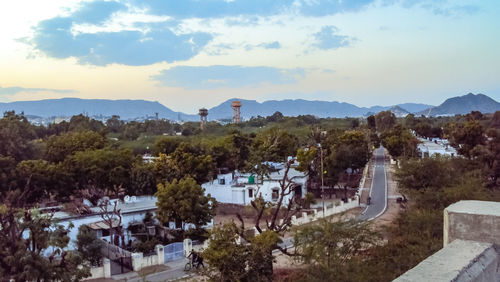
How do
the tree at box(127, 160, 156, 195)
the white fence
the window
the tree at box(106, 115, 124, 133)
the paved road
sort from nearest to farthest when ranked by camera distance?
1. the white fence
2. the paved road
3. the tree at box(127, 160, 156, 195)
4. the window
5. the tree at box(106, 115, 124, 133)

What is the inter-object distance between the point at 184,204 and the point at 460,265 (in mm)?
19353

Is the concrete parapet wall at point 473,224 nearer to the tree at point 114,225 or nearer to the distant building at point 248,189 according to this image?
the tree at point 114,225

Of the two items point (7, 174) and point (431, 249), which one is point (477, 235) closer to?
point (431, 249)

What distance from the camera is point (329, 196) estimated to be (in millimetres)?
38281

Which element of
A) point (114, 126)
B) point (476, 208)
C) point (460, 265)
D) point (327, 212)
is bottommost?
point (327, 212)

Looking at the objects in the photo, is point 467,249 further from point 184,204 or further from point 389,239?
point 184,204

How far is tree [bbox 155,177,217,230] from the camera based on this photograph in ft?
72.0

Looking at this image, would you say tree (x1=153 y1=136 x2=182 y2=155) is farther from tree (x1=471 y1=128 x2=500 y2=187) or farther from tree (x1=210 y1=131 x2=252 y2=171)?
tree (x1=471 y1=128 x2=500 y2=187)

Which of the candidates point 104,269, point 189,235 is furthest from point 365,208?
point 104,269

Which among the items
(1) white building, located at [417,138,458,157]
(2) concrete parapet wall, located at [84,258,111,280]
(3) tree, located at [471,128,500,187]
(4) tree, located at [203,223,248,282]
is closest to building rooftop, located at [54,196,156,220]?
(2) concrete parapet wall, located at [84,258,111,280]

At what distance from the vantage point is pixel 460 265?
3164 mm

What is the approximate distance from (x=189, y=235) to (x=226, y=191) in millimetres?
12195

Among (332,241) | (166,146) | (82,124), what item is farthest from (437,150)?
(82,124)

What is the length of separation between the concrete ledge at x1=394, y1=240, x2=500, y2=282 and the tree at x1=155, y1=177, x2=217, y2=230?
748 inches
